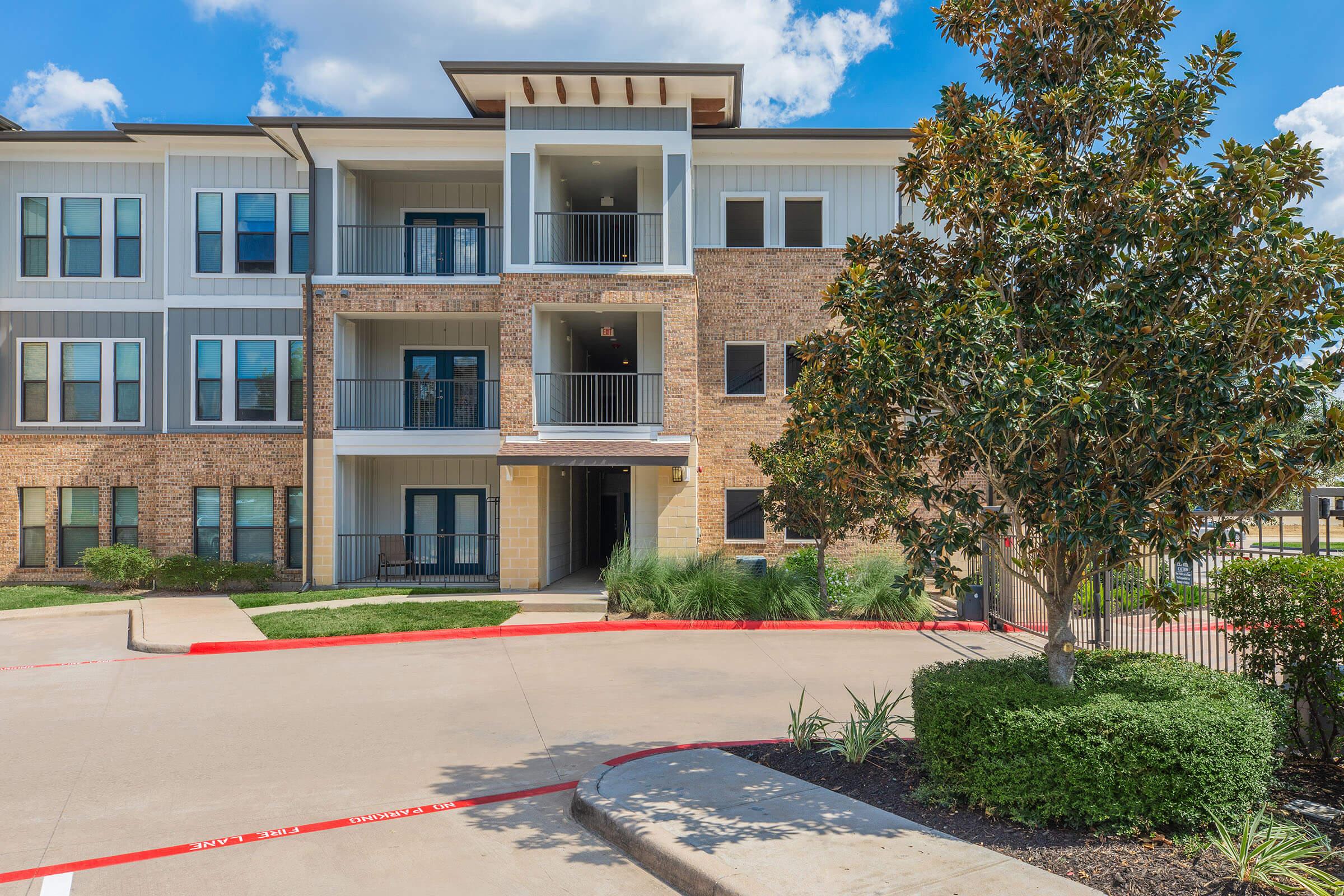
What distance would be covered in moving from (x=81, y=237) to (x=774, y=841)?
21298 millimetres

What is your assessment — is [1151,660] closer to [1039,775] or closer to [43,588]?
[1039,775]

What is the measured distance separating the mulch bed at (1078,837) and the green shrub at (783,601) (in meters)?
8.07

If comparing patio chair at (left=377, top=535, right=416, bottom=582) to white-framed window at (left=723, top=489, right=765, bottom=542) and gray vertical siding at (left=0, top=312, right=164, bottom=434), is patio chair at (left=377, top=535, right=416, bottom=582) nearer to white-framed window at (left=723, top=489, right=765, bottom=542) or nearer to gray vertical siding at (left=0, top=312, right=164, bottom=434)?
gray vertical siding at (left=0, top=312, right=164, bottom=434)

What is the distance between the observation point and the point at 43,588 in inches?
754

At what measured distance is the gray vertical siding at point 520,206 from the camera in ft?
59.6

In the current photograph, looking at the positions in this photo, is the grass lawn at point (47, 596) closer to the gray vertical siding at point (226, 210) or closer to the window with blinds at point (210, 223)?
the gray vertical siding at point (226, 210)

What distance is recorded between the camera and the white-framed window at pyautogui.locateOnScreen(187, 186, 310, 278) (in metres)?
19.9

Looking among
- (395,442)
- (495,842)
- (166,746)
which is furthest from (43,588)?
(495,842)

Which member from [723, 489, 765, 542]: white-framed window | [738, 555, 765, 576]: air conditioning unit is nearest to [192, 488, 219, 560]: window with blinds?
[723, 489, 765, 542]: white-framed window

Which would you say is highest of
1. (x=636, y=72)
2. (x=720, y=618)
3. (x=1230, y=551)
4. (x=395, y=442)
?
(x=636, y=72)

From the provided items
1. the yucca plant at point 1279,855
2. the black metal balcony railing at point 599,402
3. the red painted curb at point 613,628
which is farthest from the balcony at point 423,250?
the yucca plant at point 1279,855

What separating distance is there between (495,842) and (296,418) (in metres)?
16.2

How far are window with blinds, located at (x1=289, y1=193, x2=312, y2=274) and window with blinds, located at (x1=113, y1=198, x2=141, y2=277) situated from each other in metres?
3.46

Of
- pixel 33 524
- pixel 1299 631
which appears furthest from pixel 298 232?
pixel 1299 631
